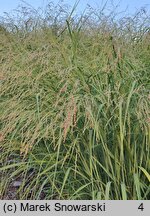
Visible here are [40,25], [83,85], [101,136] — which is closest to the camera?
[101,136]

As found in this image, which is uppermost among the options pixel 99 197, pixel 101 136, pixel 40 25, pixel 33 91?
pixel 40 25

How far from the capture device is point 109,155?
183 centimetres

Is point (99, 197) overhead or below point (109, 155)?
below

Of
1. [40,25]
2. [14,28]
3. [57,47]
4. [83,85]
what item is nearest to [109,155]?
[83,85]

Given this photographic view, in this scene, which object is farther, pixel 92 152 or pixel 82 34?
pixel 82 34

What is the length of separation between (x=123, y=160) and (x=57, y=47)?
3.20ft

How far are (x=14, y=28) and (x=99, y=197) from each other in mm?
2513

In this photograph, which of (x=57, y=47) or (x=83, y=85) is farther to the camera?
(x=57, y=47)

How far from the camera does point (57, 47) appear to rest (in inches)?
93.2

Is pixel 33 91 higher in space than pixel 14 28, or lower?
lower

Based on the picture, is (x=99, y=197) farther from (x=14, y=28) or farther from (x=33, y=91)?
(x=14, y=28)

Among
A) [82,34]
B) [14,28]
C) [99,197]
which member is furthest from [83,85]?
[14,28]

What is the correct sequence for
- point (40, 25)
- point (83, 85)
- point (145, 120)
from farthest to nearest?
1. point (40, 25)
2. point (83, 85)
3. point (145, 120)

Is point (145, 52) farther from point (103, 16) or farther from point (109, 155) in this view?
point (109, 155)
